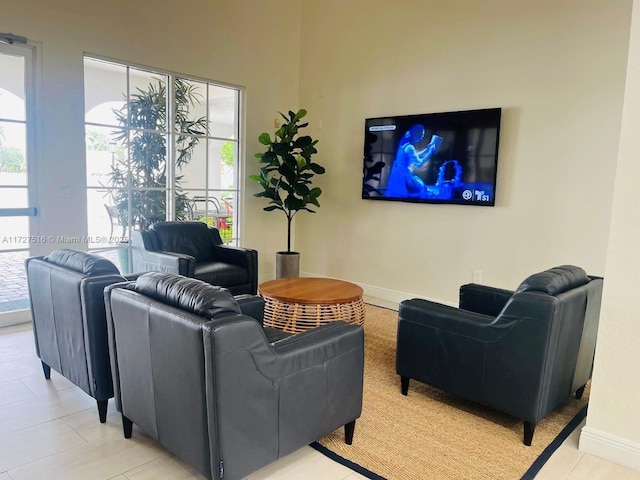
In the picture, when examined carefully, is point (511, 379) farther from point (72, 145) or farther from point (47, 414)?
point (72, 145)

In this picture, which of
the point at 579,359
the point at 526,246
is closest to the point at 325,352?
the point at 579,359

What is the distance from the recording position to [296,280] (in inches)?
161

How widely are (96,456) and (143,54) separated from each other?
3.81 metres

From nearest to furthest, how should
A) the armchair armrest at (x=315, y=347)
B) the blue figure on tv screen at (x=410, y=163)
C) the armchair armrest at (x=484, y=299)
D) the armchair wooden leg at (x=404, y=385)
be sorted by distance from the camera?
the armchair armrest at (x=315, y=347) → the armchair wooden leg at (x=404, y=385) → the armchair armrest at (x=484, y=299) → the blue figure on tv screen at (x=410, y=163)

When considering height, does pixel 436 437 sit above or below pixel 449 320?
below

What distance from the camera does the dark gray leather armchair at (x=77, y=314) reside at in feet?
7.68

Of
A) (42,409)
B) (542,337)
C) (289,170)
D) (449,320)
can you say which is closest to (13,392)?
(42,409)

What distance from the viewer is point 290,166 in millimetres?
5395

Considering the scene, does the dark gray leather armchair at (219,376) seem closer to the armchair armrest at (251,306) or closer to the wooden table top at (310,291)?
the armchair armrest at (251,306)

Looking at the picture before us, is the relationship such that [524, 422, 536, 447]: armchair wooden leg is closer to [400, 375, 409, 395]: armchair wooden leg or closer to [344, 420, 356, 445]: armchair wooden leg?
[400, 375, 409, 395]: armchair wooden leg

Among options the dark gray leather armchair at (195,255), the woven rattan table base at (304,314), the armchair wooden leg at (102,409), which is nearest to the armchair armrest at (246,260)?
the dark gray leather armchair at (195,255)

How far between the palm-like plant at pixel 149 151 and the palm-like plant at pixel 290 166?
870 millimetres

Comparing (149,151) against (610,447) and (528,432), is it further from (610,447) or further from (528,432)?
(610,447)

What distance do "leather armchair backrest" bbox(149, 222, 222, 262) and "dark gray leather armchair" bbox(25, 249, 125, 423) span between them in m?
1.77
